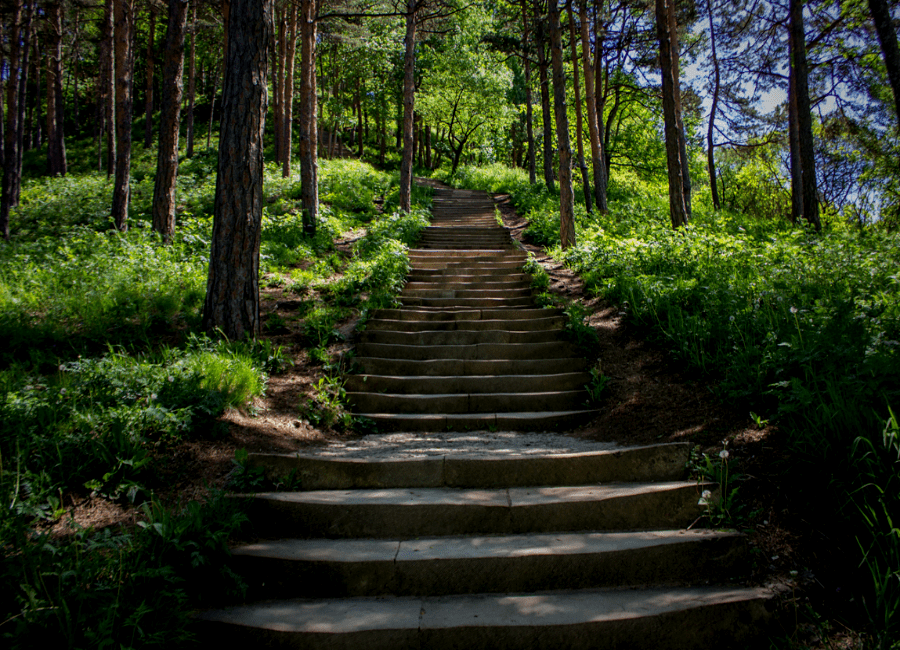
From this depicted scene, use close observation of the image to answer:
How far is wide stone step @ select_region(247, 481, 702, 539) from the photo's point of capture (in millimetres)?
3240

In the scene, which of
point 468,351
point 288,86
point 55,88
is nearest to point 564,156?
point 468,351

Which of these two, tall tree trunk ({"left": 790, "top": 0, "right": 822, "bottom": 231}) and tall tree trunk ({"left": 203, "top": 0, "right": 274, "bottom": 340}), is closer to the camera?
tall tree trunk ({"left": 203, "top": 0, "right": 274, "bottom": 340})

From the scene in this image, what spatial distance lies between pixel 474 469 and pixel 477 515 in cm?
55

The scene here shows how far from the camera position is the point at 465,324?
7.41m

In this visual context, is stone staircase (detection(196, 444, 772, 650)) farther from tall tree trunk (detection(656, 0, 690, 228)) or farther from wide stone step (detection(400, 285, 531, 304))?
tall tree trunk (detection(656, 0, 690, 228))

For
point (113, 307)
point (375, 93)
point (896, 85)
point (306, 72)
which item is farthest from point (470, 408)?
point (375, 93)

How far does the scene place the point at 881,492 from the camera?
8.30ft

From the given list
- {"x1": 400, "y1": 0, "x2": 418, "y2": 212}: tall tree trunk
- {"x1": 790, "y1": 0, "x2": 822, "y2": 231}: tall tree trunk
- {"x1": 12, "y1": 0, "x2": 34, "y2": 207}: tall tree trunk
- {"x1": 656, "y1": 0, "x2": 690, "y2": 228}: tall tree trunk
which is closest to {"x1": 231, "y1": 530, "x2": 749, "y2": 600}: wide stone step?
{"x1": 656, "y1": 0, "x2": 690, "y2": 228}: tall tree trunk

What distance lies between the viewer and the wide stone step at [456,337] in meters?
6.88

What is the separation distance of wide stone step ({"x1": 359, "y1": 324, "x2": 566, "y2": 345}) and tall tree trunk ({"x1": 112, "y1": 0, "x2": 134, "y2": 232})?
21.9 feet

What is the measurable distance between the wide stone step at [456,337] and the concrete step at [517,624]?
14.4ft

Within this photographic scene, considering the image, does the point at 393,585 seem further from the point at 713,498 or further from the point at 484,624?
the point at 713,498

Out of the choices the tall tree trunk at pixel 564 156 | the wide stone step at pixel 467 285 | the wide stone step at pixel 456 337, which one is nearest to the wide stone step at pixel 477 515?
the wide stone step at pixel 456 337

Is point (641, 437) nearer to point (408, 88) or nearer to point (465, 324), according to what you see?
point (465, 324)
